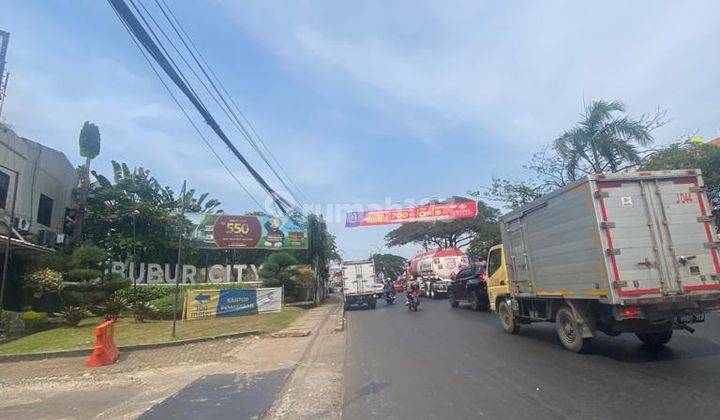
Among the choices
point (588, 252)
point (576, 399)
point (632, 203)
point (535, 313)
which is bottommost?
point (576, 399)

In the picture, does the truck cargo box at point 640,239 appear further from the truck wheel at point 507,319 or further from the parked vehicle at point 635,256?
the truck wheel at point 507,319

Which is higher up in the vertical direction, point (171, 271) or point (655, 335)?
point (171, 271)

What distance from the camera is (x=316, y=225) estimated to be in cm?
3438

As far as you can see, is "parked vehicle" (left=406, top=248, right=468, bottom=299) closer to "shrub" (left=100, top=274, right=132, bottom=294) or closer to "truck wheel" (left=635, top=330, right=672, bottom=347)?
"shrub" (left=100, top=274, right=132, bottom=294)

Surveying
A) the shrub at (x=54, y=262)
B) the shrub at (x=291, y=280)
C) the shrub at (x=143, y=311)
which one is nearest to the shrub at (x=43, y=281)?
the shrub at (x=54, y=262)

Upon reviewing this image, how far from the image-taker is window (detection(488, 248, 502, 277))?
13.1 meters

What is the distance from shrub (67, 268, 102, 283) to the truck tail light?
1775 cm

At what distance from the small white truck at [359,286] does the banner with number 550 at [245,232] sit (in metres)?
5.85

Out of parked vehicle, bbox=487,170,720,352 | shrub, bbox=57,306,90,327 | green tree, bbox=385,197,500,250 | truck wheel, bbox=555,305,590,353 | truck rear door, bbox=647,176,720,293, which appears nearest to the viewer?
parked vehicle, bbox=487,170,720,352

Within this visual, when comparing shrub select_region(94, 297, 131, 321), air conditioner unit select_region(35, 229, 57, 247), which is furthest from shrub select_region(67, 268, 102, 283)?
air conditioner unit select_region(35, 229, 57, 247)

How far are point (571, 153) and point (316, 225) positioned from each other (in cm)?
1947

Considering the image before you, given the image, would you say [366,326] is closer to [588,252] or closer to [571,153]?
[588,252]

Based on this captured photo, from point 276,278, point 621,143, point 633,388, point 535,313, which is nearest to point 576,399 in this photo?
point 633,388

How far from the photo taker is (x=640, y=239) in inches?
299
